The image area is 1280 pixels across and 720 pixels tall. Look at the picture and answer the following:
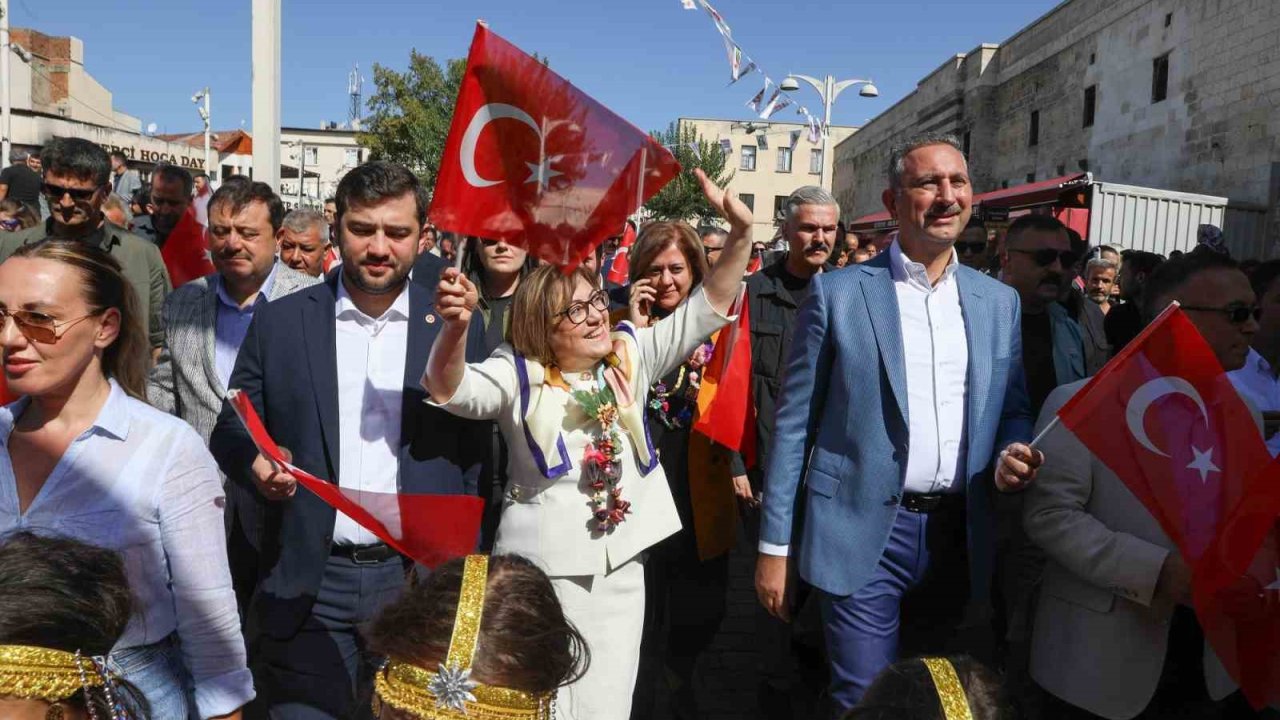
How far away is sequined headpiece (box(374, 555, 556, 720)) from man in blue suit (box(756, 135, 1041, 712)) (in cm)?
153

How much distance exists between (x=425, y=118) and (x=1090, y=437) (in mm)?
27883

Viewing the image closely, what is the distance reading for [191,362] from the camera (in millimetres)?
3854

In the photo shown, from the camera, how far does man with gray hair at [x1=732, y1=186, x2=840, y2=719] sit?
4.37 meters

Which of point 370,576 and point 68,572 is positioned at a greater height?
point 68,572

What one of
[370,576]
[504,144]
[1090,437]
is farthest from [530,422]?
[1090,437]

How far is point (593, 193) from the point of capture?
10.3ft

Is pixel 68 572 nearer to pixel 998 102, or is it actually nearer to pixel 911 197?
pixel 911 197

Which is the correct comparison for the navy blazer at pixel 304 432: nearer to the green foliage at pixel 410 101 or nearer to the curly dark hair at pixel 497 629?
the curly dark hair at pixel 497 629

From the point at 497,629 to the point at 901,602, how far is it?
178cm

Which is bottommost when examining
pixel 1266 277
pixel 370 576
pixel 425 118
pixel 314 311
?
pixel 370 576

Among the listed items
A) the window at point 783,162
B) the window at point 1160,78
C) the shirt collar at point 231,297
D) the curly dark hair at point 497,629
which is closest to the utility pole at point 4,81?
the shirt collar at point 231,297

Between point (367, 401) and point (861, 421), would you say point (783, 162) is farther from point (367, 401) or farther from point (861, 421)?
point (367, 401)

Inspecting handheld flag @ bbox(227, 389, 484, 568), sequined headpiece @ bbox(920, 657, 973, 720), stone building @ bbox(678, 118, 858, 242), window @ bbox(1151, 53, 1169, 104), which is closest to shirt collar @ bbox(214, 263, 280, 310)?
handheld flag @ bbox(227, 389, 484, 568)

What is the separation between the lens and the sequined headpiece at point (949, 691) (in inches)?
62.5
